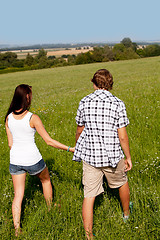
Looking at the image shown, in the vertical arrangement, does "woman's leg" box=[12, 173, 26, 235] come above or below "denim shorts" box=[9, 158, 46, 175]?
below

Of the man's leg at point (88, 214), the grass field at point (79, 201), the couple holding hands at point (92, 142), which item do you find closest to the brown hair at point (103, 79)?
the couple holding hands at point (92, 142)

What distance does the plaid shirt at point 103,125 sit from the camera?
3.22 meters

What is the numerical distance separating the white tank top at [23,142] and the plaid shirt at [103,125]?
0.88 m

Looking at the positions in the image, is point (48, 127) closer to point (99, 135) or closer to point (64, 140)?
point (64, 140)

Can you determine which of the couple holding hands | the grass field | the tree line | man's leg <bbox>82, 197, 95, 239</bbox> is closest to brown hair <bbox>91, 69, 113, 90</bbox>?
the couple holding hands

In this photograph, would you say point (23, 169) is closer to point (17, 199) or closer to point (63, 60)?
point (17, 199)

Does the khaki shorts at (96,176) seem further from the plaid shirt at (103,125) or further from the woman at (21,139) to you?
the woman at (21,139)

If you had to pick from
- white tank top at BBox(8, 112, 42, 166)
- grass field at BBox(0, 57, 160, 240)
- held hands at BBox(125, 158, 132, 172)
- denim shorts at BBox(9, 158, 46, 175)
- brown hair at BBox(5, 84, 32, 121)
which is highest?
brown hair at BBox(5, 84, 32, 121)

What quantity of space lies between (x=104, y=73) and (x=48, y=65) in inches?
3590

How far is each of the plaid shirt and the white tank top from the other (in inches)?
34.5

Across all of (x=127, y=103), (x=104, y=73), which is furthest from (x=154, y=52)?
(x=104, y=73)

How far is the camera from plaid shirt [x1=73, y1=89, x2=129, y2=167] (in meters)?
3.22

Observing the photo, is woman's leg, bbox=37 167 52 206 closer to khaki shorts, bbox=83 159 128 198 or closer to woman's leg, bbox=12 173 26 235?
woman's leg, bbox=12 173 26 235

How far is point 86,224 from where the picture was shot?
3.34 m
